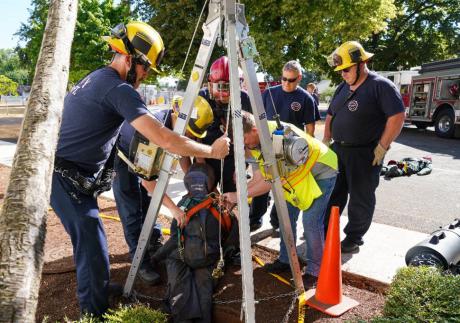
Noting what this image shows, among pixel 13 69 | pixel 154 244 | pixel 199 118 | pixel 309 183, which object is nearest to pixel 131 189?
pixel 154 244

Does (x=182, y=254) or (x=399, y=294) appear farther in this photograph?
(x=182, y=254)

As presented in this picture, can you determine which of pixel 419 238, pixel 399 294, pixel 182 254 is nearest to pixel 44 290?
pixel 182 254

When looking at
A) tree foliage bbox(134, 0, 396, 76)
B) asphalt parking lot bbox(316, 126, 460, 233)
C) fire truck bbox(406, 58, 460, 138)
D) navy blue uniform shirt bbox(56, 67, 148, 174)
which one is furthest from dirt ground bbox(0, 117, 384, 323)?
tree foliage bbox(134, 0, 396, 76)

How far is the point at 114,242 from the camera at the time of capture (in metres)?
4.04

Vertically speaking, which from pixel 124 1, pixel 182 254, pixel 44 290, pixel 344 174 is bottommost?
pixel 44 290

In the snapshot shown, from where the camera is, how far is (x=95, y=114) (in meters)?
2.34

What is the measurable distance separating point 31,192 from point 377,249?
3.23 m

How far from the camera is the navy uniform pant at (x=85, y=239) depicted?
2.44 meters

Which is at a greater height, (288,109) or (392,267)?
(288,109)

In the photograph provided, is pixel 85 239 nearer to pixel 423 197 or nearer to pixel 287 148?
pixel 287 148

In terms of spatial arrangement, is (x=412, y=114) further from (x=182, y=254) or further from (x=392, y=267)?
(x=182, y=254)

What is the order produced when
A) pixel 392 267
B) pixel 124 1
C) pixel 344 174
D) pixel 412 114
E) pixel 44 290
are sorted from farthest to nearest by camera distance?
1. pixel 124 1
2. pixel 412 114
3. pixel 344 174
4. pixel 392 267
5. pixel 44 290

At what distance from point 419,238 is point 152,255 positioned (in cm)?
269

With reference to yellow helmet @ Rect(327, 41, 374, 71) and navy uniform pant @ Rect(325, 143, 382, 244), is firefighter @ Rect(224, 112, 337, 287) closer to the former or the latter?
navy uniform pant @ Rect(325, 143, 382, 244)
